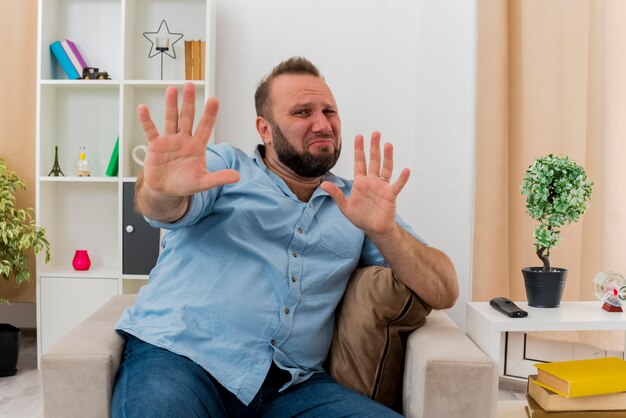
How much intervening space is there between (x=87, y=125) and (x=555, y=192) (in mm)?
2248

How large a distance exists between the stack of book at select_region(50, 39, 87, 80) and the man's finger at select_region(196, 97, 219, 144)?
6.45 feet

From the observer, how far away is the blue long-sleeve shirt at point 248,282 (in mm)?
1745

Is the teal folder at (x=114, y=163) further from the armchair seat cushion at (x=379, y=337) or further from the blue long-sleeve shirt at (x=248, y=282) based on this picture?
the armchair seat cushion at (x=379, y=337)

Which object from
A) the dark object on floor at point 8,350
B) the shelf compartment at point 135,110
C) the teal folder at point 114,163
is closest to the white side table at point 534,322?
the shelf compartment at point 135,110

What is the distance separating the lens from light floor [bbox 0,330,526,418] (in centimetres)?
276

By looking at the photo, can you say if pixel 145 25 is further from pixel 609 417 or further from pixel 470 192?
pixel 609 417

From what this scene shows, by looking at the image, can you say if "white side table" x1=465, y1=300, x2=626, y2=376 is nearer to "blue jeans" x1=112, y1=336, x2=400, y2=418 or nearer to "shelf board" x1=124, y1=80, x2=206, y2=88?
"blue jeans" x1=112, y1=336, x2=400, y2=418

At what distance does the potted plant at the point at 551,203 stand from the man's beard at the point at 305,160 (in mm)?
530

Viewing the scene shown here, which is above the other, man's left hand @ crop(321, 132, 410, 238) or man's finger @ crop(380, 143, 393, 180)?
man's finger @ crop(380, 143, 393, 180)

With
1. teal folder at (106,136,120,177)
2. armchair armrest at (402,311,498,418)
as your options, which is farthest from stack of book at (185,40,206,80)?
armchair armrest at (402,311,498,418)

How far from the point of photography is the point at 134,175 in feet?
11.2

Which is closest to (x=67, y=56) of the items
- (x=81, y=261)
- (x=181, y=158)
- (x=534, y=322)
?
(x=81, y=261)

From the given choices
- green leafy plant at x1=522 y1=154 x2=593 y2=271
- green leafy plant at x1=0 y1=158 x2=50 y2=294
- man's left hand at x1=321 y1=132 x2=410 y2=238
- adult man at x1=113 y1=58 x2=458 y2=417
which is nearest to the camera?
adult man at x1=113 y1=58 x2=458 y2=417

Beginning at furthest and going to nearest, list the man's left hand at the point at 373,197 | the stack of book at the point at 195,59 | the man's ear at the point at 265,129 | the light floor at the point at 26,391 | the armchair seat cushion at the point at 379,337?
the stack of book at the point at 195,59, the light floor at the point at 26,391, the man's ear at the point at 265,129, the armchair seat cushion at the point at 379,337, the man's left hand at the point at 373,197
